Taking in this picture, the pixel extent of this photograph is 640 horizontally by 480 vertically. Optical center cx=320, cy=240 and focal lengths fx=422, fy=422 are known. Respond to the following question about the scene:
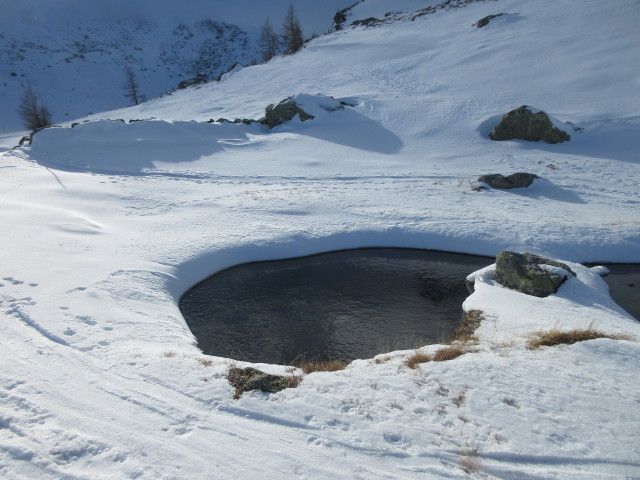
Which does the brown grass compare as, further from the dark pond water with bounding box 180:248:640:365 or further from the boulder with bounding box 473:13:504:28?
the boulder with bounding box 473:13:504:28

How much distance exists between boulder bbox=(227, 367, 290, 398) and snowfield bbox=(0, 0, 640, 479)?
0.92 feet

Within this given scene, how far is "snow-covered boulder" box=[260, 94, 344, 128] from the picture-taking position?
37.5 m

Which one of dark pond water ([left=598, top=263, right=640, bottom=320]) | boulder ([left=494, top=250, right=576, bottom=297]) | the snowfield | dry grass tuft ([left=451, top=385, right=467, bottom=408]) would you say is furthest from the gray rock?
dry grass tuft ([left=451, top=385, right=467, bottom=408])

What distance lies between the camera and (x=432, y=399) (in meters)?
8.15

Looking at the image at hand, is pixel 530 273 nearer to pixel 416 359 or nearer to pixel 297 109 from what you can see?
pixel 416 359

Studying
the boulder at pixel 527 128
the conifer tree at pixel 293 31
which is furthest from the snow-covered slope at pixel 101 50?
the boulder at pixel 527 128

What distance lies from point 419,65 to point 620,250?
34.4 metres

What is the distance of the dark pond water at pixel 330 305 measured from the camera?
12.4 metres

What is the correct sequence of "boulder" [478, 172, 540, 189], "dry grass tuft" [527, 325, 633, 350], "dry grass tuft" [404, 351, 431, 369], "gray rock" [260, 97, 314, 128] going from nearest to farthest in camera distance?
"dry grass tuft" [404, 351, 431, 369], "dry grass tuft" [527, 325, 633, 350], "boulder" [478, 172, 540, 189], "gray rock" [260, 97, 314, 128]

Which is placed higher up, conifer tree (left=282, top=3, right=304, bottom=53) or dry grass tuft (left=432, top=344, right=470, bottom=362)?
conifer tree (left=282, top=3, right=304, bottom=53)

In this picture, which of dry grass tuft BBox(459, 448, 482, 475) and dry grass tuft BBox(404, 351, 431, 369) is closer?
dry grass tuft BBox(459, 448, 482, 475)

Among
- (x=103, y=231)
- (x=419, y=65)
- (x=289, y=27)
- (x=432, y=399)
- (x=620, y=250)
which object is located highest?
(x=289, y=27)

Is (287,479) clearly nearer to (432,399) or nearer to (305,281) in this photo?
(432,399)

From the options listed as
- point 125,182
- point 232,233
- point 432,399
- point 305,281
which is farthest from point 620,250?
point 125,182
